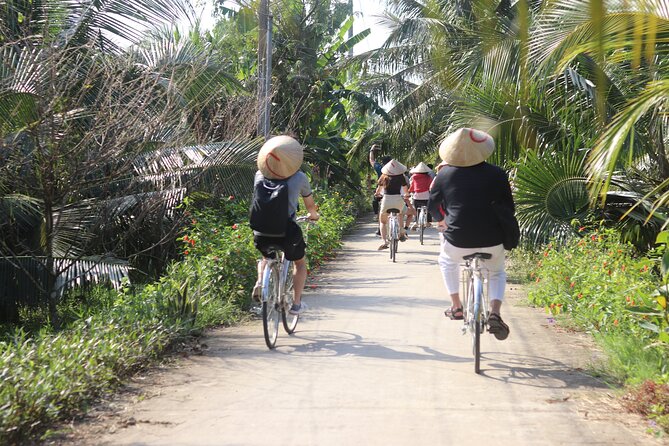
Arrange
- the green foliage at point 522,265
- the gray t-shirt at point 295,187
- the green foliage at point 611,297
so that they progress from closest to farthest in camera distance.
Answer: the green foliage at point 611,297 → the gray t-shirt at point 295,187 → the green foliage at point 522,265

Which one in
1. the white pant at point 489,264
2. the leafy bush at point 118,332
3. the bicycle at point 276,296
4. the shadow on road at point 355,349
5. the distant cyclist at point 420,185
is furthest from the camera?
the distant cyclist at point 420,185

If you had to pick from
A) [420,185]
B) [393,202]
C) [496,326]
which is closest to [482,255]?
[496,326]

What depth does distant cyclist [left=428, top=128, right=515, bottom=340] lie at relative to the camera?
7.12 meters

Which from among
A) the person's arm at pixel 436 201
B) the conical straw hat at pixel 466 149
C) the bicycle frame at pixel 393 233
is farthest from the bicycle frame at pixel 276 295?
the bicycle frame at pixel 393 233

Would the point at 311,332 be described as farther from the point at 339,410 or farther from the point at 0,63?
the point at 0,63

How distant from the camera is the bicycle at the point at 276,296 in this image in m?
7.60

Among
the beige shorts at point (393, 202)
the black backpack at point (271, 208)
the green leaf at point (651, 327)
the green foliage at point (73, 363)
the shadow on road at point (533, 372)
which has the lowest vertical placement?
the shadow on road at point (533, 372)

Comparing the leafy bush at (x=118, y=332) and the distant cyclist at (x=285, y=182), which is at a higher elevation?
the distant cyclist at (x=285, y=182)

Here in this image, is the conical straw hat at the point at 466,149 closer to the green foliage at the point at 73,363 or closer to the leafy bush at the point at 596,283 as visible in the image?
the leafy bush at the point at 596,283

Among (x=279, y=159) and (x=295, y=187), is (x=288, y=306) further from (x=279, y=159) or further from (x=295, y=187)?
(x=279, y=159)

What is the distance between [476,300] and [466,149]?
1219 mm

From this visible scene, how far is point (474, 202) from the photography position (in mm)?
7125

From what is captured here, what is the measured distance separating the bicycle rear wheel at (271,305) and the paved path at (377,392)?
5.9 inches

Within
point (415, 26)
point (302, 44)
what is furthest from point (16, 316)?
point (415, 26)
